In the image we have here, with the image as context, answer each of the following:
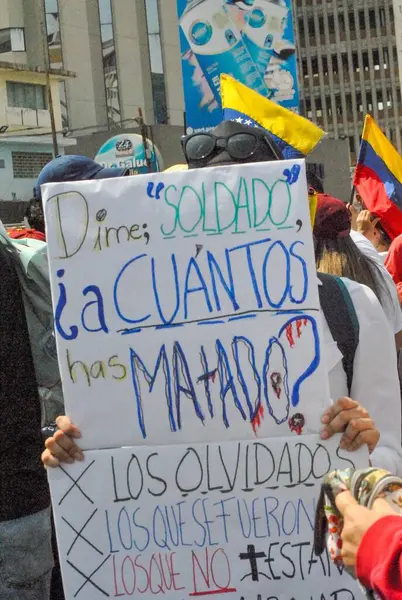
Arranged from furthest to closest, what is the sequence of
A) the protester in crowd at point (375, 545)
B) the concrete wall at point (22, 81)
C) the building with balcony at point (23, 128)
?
the concrete wall at point (22, 81), the building with balcony at point (23, 128), the protester in crowd at point (375, 545)

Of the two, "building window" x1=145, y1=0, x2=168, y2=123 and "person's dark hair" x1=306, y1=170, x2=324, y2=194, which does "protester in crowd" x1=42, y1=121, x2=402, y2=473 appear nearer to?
"person's dark hair" x1=306, y1=170, x2=324, y2=194

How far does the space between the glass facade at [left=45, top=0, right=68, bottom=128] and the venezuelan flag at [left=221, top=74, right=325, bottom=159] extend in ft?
148

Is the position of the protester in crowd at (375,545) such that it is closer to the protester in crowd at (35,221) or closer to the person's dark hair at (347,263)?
the person's dark hair at (347,263)

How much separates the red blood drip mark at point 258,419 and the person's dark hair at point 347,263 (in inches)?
56.9

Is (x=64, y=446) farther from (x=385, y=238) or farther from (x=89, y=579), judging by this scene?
(x=385, y=238)

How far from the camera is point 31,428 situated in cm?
305

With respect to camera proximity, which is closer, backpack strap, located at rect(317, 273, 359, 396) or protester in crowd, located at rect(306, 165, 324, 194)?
backpack strap, located at rect(317, 273, 359, 396)

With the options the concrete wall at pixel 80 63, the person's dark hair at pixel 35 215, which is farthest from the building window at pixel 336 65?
the person's dark hair at pixel 35 215

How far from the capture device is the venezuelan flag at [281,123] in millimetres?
3283

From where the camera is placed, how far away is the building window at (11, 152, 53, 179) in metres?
42.2

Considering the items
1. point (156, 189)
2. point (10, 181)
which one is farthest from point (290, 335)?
point (10, 181)

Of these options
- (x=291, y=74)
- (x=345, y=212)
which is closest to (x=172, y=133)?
(x=291, y=74)

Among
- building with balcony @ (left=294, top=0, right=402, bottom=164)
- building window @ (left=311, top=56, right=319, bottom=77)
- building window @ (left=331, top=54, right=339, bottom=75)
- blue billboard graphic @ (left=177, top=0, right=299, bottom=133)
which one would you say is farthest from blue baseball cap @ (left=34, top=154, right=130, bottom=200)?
building window @ (left=331, top=54, right=339, bottom=75)

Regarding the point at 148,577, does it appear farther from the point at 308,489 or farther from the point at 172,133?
the point at 172,133
